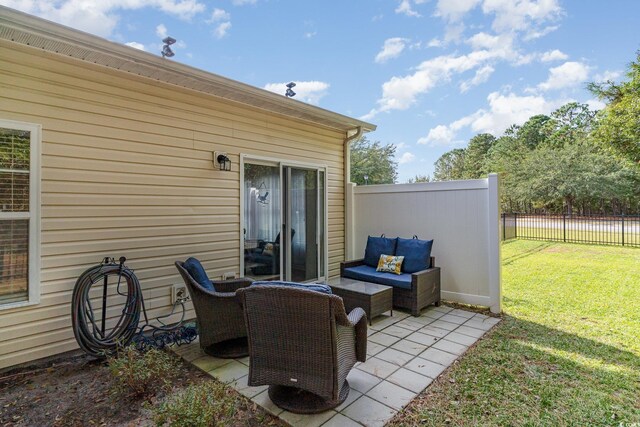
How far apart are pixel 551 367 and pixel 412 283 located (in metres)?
1.72

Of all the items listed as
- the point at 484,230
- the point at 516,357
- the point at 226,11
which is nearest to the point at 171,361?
the point at 516,357

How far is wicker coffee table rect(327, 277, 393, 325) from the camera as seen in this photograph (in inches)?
A: 157

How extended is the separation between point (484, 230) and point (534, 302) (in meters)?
1.54

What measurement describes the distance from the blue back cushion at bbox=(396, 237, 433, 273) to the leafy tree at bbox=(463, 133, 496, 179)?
31.1 metres

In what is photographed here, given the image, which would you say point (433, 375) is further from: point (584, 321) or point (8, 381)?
point (8, 381)

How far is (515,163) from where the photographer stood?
25.7m

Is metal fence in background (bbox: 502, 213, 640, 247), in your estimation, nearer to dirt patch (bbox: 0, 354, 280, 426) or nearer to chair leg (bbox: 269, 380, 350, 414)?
chair leg (bbox: 269, 380, 350, 414)

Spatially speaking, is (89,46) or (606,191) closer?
(89,46)

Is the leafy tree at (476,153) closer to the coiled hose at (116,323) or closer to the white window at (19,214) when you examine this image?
the coiled hose at (116,323)

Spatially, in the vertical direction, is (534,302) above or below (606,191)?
below

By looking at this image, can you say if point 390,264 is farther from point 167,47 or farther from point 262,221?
point 167,47

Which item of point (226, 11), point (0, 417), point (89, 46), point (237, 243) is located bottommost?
point (0, 417)

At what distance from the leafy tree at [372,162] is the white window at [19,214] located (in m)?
17.1

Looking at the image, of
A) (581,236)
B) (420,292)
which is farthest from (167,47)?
(581,236)
